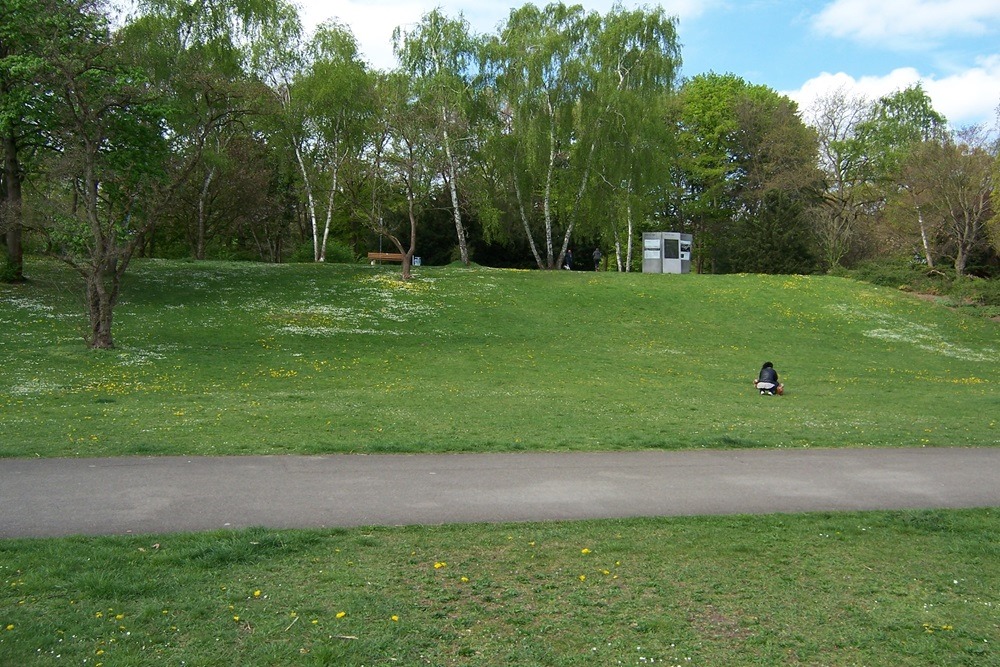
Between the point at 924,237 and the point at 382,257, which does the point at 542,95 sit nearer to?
the point at 382,257

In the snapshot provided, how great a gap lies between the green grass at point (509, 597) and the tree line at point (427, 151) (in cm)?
1833

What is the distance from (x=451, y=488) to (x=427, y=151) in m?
31.3

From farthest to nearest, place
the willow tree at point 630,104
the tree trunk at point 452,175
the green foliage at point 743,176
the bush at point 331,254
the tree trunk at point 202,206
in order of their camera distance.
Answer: the green foliage at point 743,176
the bush at point 331,254
the willow tree at point 630,104
the tree trunk at point 202,206
the tree trunk at point 452,175

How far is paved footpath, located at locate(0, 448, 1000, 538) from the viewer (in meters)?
8.11

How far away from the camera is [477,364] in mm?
24391

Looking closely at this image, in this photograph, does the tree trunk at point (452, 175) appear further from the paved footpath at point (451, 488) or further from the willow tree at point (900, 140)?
the paved footpath at point (451, 488)

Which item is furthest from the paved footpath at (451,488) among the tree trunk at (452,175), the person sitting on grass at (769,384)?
the tree trunk at (452,175)

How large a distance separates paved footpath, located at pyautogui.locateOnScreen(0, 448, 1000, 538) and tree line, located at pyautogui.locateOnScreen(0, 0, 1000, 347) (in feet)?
49.1

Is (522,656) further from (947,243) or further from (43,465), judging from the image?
(947,243)

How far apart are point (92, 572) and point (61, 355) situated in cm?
1760

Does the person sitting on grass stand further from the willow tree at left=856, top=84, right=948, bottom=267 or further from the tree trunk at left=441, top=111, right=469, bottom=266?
the willow tree at left=856, top=84, right=948, bottom=267

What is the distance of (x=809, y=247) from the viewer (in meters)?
57.4

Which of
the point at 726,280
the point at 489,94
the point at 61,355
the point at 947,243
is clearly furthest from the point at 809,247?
the point at 61,355

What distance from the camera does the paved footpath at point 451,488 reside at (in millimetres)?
8109
